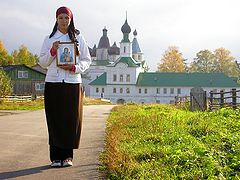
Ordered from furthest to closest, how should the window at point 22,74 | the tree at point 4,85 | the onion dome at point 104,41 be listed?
the onion dome at point 104,41
the window at point 22,74
the tree at point 4,85

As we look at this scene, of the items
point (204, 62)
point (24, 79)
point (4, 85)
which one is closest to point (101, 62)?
point (204, 62)

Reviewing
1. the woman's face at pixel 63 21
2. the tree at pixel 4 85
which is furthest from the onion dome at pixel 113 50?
the woman's face at pixel 63 21

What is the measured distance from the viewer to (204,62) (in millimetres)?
106438

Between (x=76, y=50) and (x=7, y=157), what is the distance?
1963 millimetres

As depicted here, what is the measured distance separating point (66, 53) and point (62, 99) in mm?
635

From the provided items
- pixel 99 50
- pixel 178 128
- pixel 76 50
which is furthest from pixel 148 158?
pixel 99 50

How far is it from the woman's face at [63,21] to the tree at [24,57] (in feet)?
315

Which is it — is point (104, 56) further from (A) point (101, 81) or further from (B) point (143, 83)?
(B) point (143, 83)

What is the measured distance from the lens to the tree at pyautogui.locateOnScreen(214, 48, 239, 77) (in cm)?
10071

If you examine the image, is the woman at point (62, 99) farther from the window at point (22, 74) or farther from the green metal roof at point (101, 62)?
the green metal roof at point (101, 62)

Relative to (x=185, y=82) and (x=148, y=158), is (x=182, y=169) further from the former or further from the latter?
(x=185, y=82)

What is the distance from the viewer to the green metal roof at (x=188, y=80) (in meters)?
91.2

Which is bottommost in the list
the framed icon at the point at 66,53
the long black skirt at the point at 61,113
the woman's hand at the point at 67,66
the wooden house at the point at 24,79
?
the long black skirt at the point at 61,113

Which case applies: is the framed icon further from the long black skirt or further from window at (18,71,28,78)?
window at (18,71,28,78)
